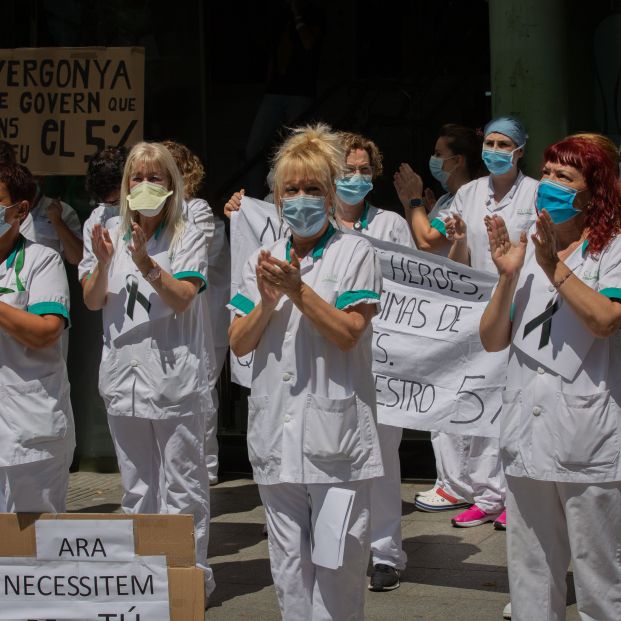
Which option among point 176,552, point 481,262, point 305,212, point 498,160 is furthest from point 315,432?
point 498,160

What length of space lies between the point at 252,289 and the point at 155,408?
118 cm

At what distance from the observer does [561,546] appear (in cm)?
468

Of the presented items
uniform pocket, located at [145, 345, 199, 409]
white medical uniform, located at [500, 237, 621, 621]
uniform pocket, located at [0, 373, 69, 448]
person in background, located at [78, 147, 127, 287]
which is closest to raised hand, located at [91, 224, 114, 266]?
uniform pocket, located at [145, 345, 199, 409]

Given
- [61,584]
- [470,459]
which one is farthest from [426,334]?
[61,584]

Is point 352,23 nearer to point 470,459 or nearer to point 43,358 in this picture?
point 470,459

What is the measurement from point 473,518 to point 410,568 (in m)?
0.85

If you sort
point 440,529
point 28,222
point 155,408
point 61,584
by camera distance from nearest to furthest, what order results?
1. point 61,584
2. point 155,408
3. point 440,529
4. point 28,222

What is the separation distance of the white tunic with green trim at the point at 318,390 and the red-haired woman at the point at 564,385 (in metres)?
0.49

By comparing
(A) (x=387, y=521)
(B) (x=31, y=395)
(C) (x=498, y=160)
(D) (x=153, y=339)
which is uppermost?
(C) (x=498, y=160)

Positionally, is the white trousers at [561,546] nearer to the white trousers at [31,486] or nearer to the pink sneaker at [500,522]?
the white trousers at [31,486]

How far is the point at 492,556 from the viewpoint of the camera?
267 inches

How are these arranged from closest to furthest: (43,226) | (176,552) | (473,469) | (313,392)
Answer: (176,552) < (313,392) < (473,469) < (43,226)

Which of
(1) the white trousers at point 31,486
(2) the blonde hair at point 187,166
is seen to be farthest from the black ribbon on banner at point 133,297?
(2) the blonde hair at point 187,166

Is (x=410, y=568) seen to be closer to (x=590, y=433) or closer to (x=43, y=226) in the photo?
(x=590, y=433)
